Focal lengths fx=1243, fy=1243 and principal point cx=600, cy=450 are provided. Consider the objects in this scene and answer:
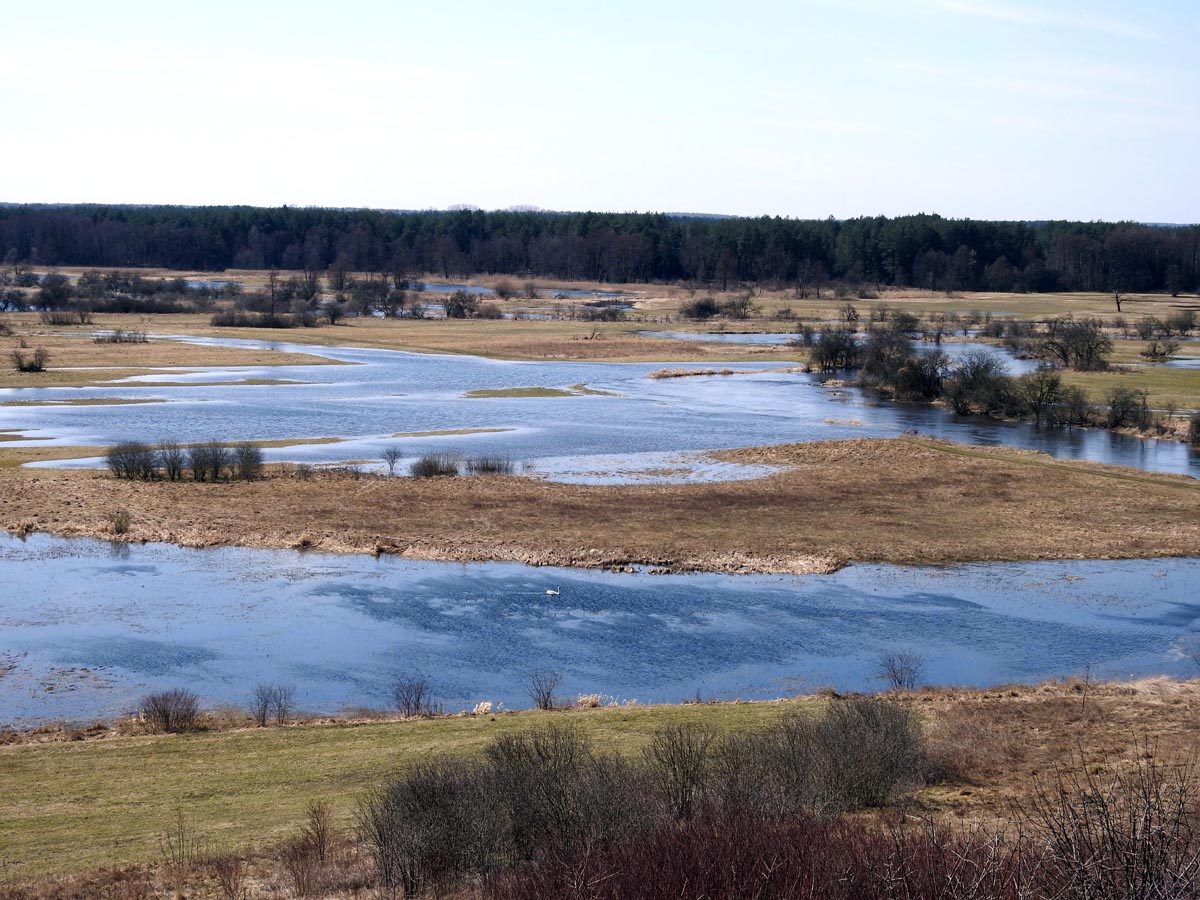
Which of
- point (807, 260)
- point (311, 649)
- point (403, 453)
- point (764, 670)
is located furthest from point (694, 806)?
point (807, 260)

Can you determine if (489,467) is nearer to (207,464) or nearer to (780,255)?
(207,464)

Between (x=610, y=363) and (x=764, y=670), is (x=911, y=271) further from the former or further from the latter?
(x=764, y=670)

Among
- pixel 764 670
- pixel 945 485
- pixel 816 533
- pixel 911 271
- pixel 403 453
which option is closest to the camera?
pixel 764 670

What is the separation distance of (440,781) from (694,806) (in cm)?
291

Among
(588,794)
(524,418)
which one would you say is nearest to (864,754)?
(588,794)

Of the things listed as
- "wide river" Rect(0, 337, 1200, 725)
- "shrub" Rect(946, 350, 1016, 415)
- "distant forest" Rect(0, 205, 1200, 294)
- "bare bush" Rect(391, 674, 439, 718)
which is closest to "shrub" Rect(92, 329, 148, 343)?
"wide river" Rect(0, 337, 1200, 725)

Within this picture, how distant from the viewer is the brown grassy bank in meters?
35.2

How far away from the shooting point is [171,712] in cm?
2112

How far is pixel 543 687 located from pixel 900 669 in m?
7.16

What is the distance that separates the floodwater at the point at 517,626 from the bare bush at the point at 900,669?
0.39 metres

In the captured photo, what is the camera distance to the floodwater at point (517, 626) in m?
24.4

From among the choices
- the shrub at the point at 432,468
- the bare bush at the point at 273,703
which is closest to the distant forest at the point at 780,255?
the shrub at the point at 432,468

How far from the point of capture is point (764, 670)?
82.8ft

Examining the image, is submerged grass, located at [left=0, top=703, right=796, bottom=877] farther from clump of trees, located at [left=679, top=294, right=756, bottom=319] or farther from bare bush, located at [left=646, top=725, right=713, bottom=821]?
clump of trees, located at [left=679, top=294, right=756, bottom=319]
